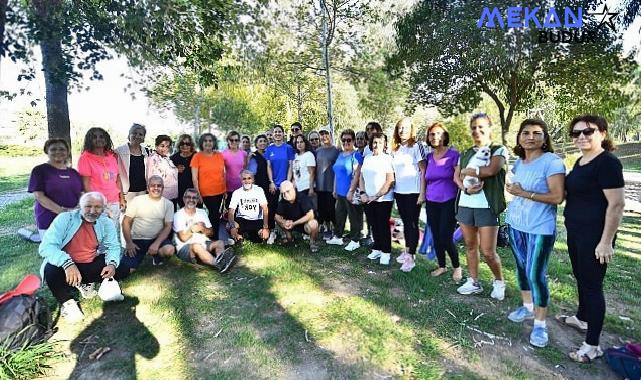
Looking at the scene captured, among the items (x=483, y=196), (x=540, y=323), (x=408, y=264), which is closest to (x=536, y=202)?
(x=483, y=196)

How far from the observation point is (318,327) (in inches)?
145

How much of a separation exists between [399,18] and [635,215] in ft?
29.9

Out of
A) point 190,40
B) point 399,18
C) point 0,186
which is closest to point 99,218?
point 190,40

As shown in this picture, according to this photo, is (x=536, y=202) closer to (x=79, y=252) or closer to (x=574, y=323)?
(x=574, y=323)

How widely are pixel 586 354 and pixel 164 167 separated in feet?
16.9

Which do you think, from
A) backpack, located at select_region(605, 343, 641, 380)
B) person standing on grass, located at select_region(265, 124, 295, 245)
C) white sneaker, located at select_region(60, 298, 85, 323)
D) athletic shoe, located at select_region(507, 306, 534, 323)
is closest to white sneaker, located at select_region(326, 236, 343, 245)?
person standing on grass, located at select_region(265, 124, 295, 245)

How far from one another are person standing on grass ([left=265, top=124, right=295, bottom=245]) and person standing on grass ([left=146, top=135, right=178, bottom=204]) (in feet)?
4.85

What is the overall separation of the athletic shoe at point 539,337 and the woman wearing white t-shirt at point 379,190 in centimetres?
216

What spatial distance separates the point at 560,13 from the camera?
10242 millimetres

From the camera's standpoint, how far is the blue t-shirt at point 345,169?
18.6 ft

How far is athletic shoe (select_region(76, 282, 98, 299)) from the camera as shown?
4289mm

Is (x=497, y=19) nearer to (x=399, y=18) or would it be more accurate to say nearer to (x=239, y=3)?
(x=399, y=18)

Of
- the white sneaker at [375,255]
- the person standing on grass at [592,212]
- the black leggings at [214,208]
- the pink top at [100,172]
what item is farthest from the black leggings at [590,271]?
the pink top at [100,172]

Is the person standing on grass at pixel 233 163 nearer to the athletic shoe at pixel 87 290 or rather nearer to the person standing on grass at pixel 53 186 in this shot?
the person standing on grass at pixel 53 186
